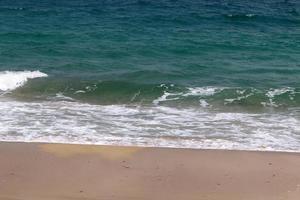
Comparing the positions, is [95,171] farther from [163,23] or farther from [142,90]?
[163,23]

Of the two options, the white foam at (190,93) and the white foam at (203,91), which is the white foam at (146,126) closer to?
the white foam at (190,93)

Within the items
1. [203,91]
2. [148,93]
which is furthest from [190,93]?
[148,93]

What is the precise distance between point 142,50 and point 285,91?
6.62m

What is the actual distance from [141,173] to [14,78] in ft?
27.0

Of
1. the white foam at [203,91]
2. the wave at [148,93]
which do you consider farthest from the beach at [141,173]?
the white foam at [203,91]

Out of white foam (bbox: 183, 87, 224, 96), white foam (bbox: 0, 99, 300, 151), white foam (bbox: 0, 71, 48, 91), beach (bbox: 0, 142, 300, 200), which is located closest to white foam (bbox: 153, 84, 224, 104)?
white foam (bbox: 183, 87, 224, 96)

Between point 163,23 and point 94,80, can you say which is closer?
point 94,80

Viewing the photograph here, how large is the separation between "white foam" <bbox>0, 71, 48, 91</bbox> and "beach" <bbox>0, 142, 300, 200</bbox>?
17.9ft

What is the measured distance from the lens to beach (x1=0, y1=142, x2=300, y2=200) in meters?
9.01

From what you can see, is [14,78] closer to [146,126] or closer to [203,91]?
[203,91]

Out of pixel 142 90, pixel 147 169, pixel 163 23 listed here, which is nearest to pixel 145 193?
pixel 147 169

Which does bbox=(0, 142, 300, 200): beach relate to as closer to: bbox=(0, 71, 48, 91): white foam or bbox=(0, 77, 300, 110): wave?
Result: bbox=(0, 77, 300, 110): wave

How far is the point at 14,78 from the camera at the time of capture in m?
17.0

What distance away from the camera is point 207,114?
45.0 feet
